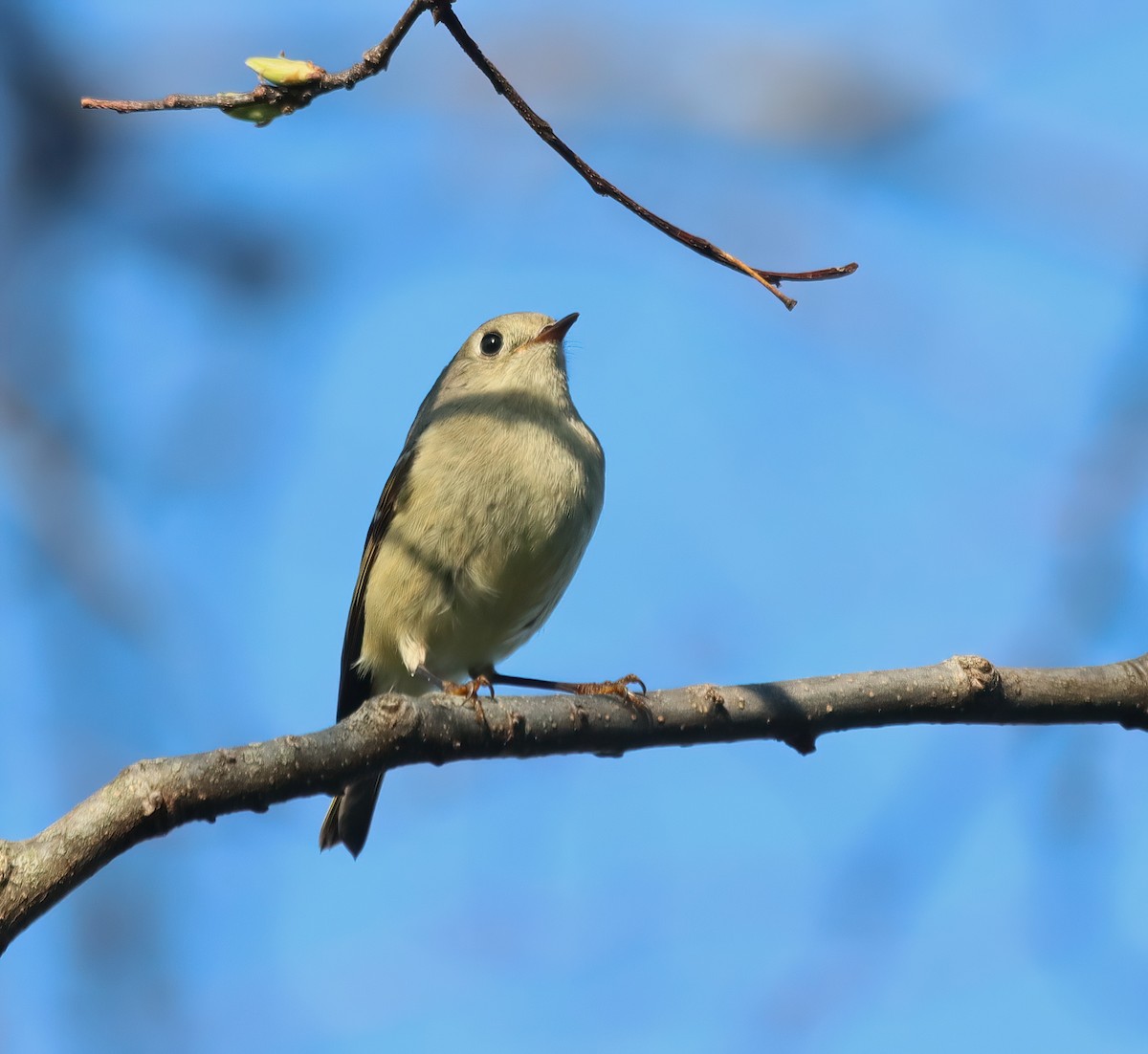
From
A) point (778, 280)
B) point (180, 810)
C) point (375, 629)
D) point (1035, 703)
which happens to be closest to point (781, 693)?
point (1035, 703)

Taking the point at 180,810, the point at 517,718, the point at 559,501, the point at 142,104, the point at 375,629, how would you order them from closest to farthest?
the point at 142,104
the point at 180,810
the point at 517,718
the point at 559,501
the point at 375,629

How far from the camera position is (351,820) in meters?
4.70

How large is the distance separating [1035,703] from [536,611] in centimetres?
204

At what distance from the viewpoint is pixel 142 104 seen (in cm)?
197

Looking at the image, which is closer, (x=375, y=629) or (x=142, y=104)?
(x=142, y=104)

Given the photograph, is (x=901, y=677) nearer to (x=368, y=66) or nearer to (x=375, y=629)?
(x=368, y=66)

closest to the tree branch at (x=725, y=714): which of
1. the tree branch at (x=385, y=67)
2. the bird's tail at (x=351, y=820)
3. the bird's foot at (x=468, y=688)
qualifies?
the bird's foot at (x=468, y=688)

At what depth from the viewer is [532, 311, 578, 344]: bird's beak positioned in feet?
16.0

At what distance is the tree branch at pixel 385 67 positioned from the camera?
1.87 m

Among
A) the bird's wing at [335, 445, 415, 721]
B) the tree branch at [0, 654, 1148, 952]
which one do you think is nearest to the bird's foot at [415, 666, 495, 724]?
the tree branch at [0, 654, 1148, 952]

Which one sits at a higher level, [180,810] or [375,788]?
[180,810]

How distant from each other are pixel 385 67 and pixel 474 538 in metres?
2.34

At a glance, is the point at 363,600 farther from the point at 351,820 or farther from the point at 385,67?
the point at 385,67

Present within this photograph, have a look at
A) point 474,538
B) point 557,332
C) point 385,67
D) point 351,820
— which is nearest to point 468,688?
point 474,538
